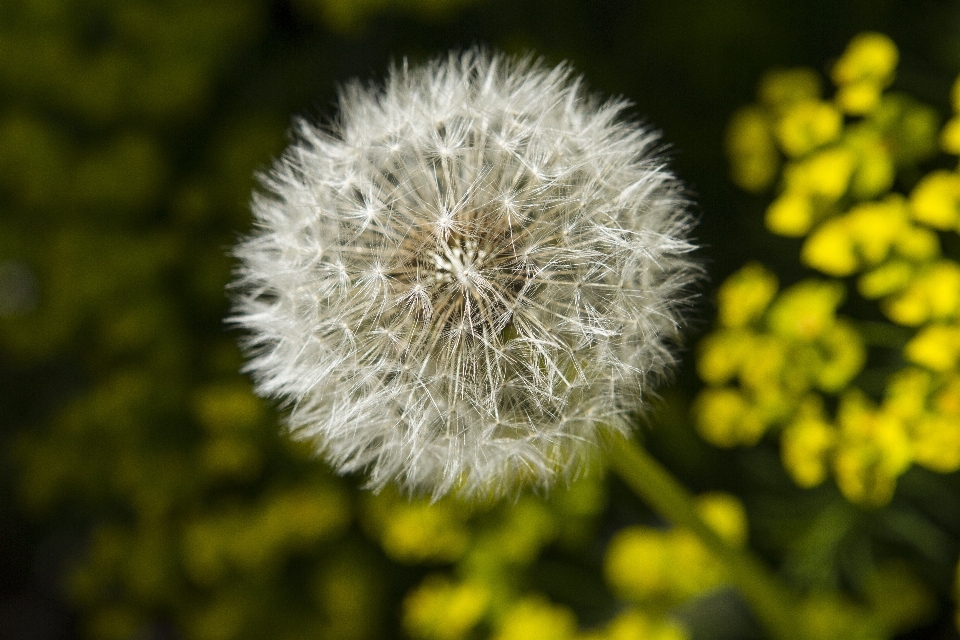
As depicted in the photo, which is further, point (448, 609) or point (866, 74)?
point (448, 609)

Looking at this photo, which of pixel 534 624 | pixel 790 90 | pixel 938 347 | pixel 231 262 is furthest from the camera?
pixel 231 262

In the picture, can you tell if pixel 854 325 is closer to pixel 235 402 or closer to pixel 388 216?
pixel 388 216

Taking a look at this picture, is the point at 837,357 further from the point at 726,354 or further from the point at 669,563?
the point at 669,563

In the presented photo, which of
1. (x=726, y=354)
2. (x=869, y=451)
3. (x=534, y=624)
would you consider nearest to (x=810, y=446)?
(x=869, y=451)

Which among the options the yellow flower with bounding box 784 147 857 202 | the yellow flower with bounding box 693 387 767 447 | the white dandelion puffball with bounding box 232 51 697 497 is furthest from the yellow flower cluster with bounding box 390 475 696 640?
the yellow flower with bounding box 784 147 857 202

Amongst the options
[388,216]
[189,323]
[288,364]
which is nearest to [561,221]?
[388,216]

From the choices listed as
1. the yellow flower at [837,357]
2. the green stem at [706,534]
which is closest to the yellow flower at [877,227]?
the yellow flower at [837,357]

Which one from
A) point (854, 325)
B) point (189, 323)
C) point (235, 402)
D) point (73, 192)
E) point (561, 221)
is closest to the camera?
point (561, 221)
